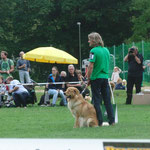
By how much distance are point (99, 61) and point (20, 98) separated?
8.06 metres

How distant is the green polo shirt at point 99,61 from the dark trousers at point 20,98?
781 centimetres

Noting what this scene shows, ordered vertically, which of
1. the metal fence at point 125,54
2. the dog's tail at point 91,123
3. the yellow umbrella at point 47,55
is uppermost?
the yellow umbrella at point 47,55

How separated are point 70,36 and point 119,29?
4195mm

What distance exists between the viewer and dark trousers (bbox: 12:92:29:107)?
17.9m

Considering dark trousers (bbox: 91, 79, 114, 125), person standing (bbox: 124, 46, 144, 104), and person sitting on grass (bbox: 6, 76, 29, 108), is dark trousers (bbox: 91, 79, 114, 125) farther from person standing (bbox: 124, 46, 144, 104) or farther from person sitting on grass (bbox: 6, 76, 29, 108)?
person sitting on grass (bbox: 6, 76, 29, 108)

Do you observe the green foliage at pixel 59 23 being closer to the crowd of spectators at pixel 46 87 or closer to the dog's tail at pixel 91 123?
the crowd of spectators at pixel 46 87

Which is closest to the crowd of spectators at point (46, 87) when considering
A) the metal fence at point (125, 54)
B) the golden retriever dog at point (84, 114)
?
the golden retriever dog at point (84, 114)

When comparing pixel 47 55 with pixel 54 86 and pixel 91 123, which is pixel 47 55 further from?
pixel 91 123

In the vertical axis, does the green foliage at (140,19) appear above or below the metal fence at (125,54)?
above

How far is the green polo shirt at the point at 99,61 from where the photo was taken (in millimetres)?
10250

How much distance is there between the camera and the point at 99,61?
1028cm

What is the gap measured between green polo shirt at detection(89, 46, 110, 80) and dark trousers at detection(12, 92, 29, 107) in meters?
7.81

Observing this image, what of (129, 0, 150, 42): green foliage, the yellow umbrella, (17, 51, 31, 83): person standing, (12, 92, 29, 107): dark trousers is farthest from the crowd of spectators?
(129, 0, 150, 42): green foliage

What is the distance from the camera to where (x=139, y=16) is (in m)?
49.1
